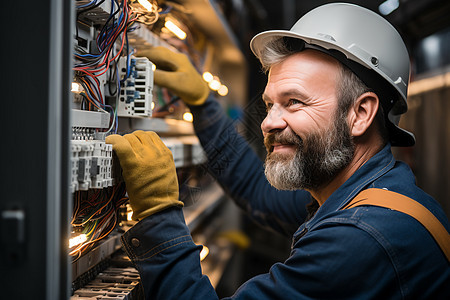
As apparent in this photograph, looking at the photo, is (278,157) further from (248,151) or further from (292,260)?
(248,151)

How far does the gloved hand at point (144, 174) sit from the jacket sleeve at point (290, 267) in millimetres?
33

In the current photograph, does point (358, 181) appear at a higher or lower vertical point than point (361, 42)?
lower

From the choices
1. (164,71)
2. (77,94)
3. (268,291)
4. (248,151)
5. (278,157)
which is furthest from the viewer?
(248,151)

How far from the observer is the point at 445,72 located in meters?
3.05

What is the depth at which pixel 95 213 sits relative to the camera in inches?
41.3

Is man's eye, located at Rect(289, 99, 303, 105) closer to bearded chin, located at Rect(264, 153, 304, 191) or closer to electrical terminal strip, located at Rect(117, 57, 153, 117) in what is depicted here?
bearded chin, located at Rect(264, 153, 304, 191)

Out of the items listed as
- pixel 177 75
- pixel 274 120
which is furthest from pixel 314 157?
pixel 177 75

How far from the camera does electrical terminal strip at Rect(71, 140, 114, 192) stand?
819mm

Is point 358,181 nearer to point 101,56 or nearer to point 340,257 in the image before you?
point 340,257

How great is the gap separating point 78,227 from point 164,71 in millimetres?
706

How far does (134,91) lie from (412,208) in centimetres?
86

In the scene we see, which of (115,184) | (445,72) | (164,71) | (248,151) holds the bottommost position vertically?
(115,184)

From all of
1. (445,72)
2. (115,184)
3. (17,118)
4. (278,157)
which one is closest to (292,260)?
(278,157)

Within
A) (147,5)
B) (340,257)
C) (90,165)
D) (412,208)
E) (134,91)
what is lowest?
(340,257)
